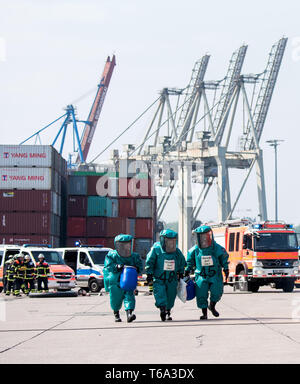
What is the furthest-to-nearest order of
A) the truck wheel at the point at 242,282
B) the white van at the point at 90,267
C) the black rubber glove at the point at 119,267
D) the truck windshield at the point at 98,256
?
the truck windshield at the point at 98,256 → the white van at the point at 90,267 → the truck wheel at the point at 242,282 → the black rubber glove at the point at 119,267

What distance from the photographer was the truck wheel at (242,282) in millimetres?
28578

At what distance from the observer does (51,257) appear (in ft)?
97.6

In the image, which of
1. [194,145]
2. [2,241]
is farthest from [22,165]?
[194,145]

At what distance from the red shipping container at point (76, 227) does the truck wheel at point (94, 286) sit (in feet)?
102

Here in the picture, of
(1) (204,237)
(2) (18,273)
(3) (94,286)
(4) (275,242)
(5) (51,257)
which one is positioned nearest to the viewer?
(1) (204,237)

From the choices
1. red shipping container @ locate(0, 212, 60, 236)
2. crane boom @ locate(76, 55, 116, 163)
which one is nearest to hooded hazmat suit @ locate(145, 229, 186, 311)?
red shipping container @ locate(0, 212, 60, 236)

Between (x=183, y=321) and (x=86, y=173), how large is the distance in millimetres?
51554

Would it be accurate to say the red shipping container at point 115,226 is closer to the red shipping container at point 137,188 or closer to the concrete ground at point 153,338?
the red shipping container at point 137,188

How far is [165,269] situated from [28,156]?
44.7 m

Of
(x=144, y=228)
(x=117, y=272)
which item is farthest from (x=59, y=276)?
(x=144, y=228)

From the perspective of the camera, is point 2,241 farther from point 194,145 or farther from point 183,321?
point 183,321

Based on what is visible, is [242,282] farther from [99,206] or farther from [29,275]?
[99,206]

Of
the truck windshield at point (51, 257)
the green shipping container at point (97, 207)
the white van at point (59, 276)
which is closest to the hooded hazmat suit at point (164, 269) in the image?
the white van at point (59, 276)

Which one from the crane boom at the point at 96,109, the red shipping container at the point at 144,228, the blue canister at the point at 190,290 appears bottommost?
the blue canister at the point at 190,290
